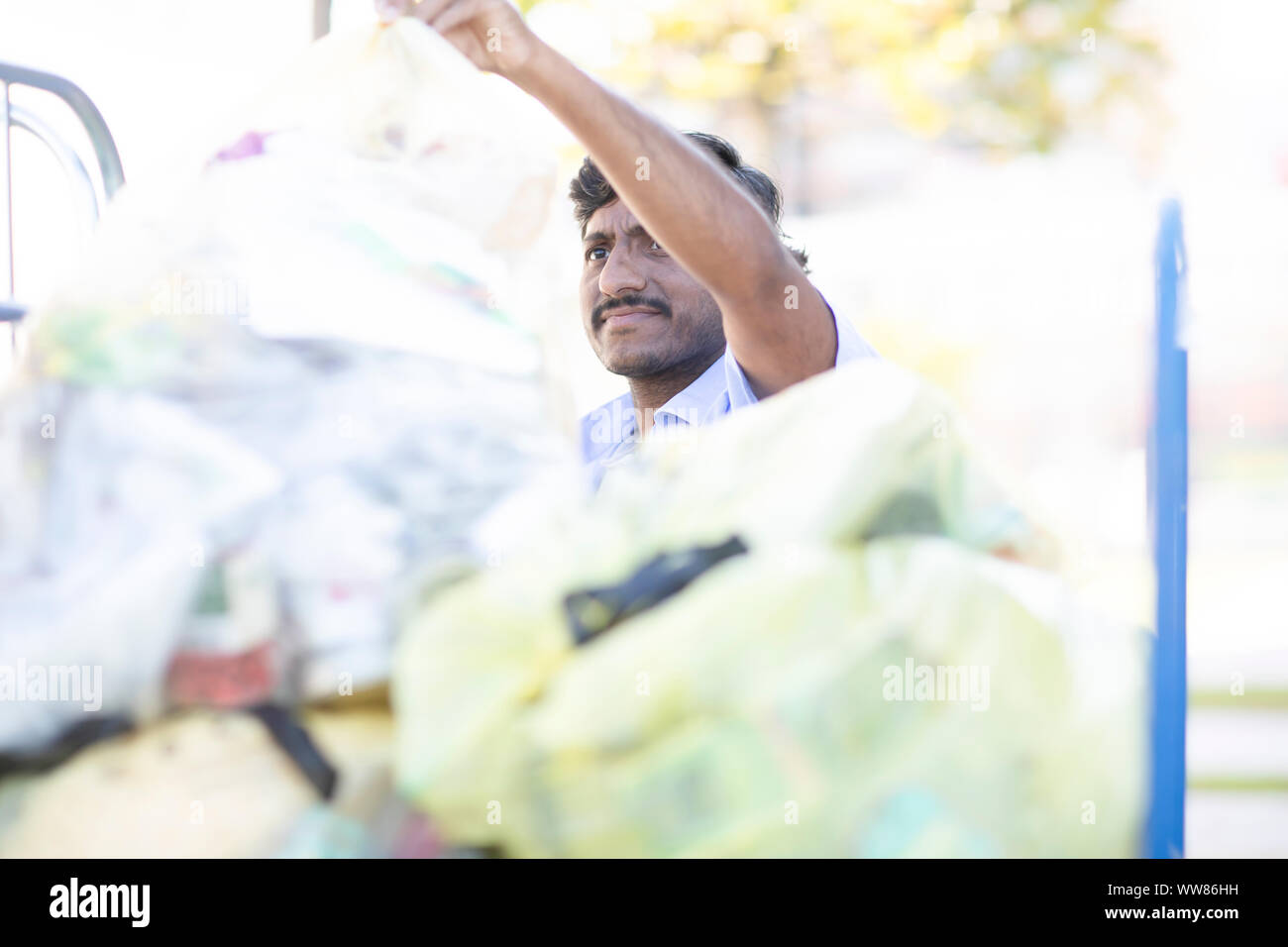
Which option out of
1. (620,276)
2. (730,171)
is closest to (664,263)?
(620,276)

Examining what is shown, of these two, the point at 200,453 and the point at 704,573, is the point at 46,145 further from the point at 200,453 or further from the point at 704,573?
the point at 704,573

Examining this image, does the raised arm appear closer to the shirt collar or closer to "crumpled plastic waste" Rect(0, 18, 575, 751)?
A: "crumpled plastic waste" Rect(0, 18, 575, 751)

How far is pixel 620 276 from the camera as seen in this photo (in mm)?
1899

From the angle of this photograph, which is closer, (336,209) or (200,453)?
(200,453)

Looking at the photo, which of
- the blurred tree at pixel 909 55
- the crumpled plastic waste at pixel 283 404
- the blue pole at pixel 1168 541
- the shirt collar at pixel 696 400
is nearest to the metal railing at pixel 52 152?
the crumpled plastic waste at pixel 283 404

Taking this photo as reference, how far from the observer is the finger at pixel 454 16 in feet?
3.80

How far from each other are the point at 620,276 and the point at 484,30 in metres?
0.74

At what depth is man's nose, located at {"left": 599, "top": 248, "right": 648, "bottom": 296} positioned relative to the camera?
74.5 inches

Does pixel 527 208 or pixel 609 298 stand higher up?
pixel 609 298

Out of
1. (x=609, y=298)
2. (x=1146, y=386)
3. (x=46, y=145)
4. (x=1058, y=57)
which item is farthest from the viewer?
(x=1058, y=57)

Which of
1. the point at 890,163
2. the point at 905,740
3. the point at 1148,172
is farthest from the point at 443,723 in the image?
the point at 890,163

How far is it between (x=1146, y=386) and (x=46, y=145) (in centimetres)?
131

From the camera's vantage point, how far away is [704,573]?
2.59ft

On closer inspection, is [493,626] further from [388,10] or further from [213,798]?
[388,10]
